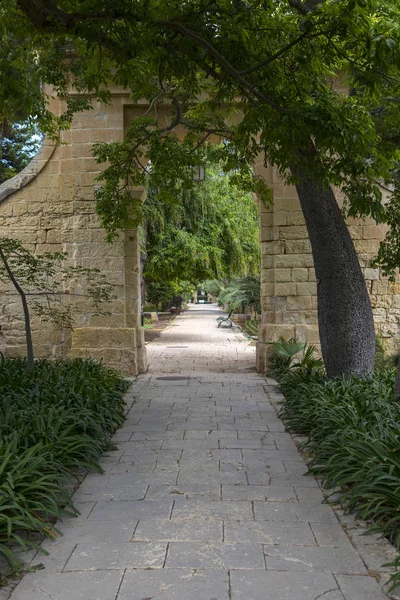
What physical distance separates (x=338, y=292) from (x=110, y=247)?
4332 millimetres

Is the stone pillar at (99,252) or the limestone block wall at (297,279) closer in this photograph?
the stone pillar at (99,252)

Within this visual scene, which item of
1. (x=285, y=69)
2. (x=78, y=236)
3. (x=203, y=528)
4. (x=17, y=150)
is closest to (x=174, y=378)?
(x=78, y=236)

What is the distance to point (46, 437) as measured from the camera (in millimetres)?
4469

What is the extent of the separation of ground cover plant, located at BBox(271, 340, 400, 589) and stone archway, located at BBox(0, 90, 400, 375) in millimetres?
2632

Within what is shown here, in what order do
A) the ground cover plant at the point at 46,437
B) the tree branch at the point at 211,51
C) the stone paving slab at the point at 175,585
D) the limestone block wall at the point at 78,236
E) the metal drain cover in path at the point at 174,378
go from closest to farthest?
1. the stone paving slab at the point at 175,585
2. the ground cover plant at the point at 46,437
3. the tree branch at the point at 211,51
4. the metal drain cover in path at the point at 174,378
5. the limestone block wall at the point at 78,236

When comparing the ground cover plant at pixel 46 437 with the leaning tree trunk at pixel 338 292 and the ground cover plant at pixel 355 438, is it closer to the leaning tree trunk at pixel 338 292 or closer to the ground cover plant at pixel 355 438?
the ground cover plant at pixel 355 438

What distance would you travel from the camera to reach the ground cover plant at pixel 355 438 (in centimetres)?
346

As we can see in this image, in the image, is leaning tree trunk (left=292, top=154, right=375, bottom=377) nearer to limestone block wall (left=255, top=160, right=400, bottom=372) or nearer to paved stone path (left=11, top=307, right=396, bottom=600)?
paved stone path (left=11, top=307, right=396, bottom=600)

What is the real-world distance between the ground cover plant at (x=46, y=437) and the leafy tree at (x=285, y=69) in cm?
300

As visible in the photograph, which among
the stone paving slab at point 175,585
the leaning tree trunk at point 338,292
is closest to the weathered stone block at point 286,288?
the leaning tree trunk at point 338,292

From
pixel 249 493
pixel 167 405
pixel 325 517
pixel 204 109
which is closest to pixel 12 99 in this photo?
pixel 204 109

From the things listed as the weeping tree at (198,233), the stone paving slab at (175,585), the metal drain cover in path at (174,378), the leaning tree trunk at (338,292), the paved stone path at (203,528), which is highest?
the weeping tree at (198,233)

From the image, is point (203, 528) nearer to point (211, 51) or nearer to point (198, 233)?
point (211, 51)

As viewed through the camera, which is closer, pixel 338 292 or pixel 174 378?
pixel 338 292
